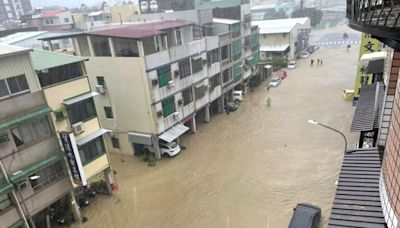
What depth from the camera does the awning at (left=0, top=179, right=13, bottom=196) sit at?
43.6 feet

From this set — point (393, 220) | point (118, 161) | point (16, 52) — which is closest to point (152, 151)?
point (118, 161)

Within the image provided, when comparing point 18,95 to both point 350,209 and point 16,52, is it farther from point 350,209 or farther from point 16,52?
point 350,209

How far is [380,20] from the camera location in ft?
21.3

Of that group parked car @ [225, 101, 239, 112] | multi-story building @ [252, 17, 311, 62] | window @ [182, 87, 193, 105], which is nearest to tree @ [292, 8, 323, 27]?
multi-story building @ [252, 17, 311, 62]

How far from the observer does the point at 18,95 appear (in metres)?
13.9

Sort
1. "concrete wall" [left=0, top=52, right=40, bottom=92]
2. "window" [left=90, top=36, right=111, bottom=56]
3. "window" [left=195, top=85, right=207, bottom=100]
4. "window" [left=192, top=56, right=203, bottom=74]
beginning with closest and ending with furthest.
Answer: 1. "concrete wall" [left=0, top=52, right=40, bottom=92]
2. "window" [left=90, top=36, right=111, bottom=56]
3. "window" [left=192, top=56, right=203, bottom=74]
4. "window" [left=195, top=85, right=207, bottom=100]

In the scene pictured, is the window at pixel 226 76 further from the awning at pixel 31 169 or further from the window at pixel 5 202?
the window at pixel 5 202

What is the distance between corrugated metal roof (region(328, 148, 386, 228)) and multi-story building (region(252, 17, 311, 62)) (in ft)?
155

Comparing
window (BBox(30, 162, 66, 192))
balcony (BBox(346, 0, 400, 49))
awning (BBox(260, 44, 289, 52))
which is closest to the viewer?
balcony (BBox(346, 0, 400, 49))

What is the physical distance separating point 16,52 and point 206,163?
1526cm

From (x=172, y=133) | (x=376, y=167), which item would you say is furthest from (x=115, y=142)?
(x=376, y=167)

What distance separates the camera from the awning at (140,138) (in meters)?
24.1

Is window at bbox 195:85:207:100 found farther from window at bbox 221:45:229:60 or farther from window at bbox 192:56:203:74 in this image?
window at bbox 221:45:229:60

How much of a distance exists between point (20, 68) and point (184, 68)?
1455 centimetres
